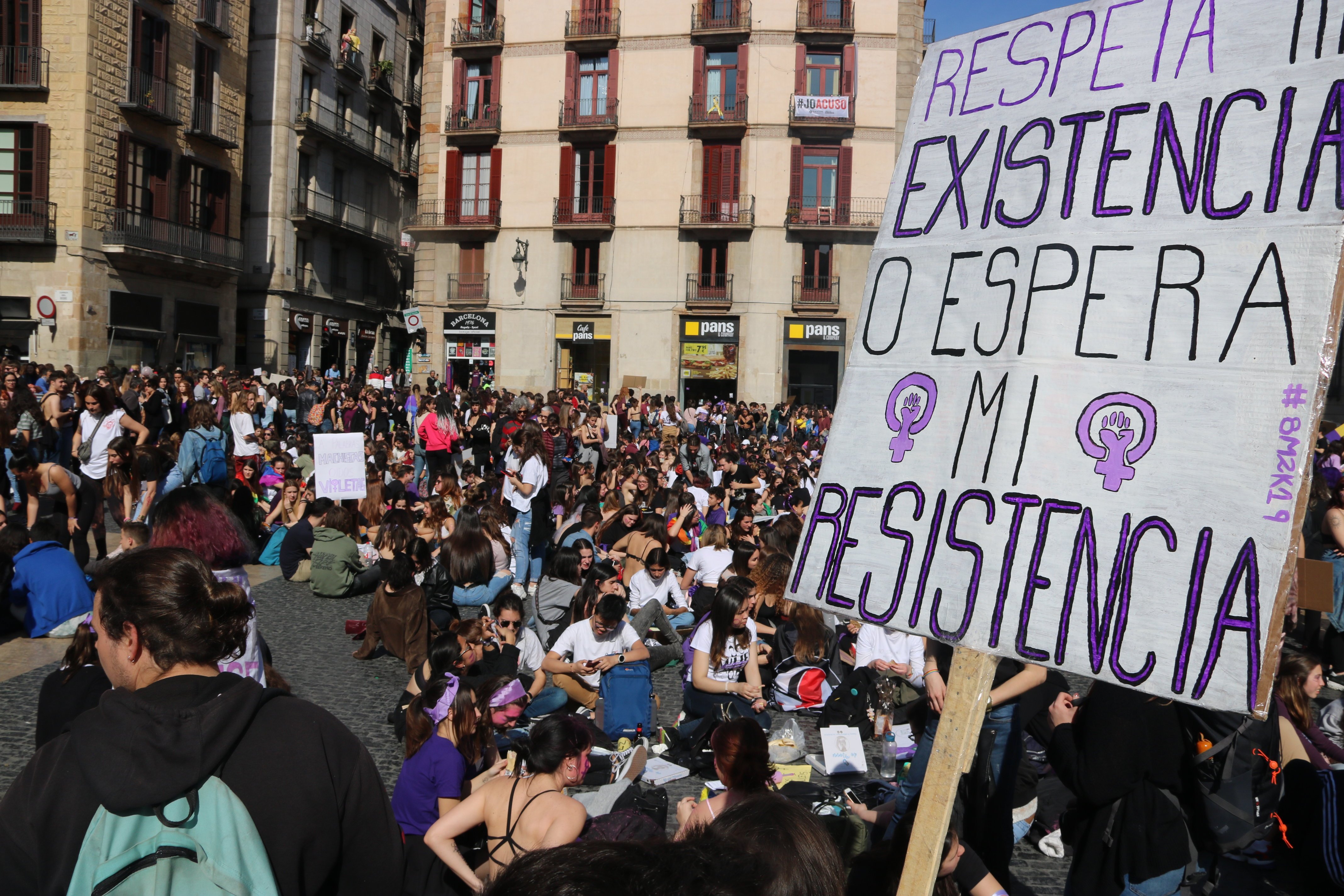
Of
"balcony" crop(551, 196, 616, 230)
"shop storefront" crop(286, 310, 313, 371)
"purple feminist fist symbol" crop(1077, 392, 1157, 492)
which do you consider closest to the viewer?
"purple feminist fist symbol" crop(1077, 392, 1157, 492)

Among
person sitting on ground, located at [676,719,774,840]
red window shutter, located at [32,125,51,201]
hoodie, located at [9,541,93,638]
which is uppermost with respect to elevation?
red window shutter, located at [32,125,51,201]

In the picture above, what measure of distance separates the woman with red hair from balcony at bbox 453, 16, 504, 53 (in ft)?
106

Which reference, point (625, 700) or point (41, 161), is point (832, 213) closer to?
point (41, 161)

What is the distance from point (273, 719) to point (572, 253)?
3193cm

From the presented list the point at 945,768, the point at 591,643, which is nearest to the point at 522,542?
the point at 591,643

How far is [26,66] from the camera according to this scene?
1005 inches

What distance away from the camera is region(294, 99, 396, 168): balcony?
3503 cm

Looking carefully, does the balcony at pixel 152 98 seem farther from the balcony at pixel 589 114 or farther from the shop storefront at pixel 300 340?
the balcony at pixel 589 114

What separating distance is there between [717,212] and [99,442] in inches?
946

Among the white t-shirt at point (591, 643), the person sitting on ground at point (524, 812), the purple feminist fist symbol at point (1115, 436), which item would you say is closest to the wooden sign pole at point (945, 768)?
the purple feminist fist symbol at point (1115, 436)

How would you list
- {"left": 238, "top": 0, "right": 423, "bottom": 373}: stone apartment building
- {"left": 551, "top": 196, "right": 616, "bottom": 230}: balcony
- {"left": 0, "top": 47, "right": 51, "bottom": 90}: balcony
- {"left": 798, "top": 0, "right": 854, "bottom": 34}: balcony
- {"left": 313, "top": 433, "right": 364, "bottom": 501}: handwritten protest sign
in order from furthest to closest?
1. {"left": 238, "top": 0, "right": 423, "bottom": 373}: stone apartment building
2. {"left": 551, "top": 196, "right": 616, "bottom": 230}: balcony
3. {"left": 798, "top": 0, "right": 854, "bottom": 34}: balcony
4. {"left": 0, "top": 47, "right": 51, "bottom": 90}: balcony
5. {"left": 313, "top": 433, "right": 364, "bottom": 501}: handwritten protest sign

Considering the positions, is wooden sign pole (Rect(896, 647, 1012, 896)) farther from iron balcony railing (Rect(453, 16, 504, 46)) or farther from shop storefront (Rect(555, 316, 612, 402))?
iron balcony railing (Rect(453, 16, 504, 46))

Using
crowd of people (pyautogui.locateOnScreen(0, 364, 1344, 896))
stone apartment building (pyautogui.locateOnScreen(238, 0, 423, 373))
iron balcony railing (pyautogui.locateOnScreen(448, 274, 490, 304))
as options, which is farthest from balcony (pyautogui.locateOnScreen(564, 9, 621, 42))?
crowd of people (pyautogui.locateOnScreen(0, 364, 1344, 896))

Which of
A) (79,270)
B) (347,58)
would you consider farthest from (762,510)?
(347,58)
